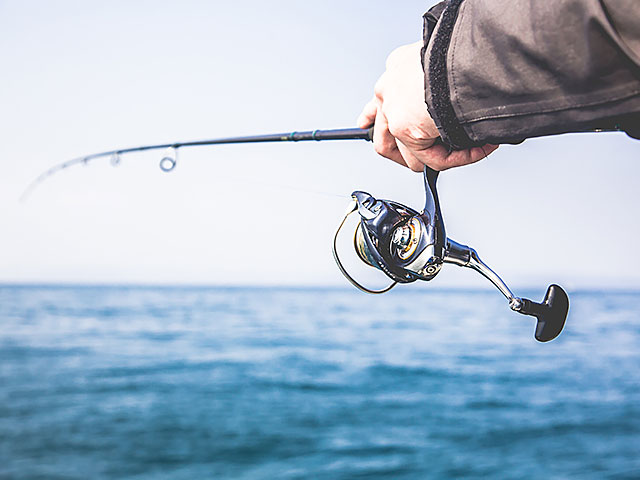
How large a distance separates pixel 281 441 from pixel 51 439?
3405mm

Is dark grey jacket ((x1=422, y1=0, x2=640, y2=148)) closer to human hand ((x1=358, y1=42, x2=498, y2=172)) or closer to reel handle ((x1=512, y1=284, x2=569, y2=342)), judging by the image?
human hand ((x1=358, y1=42, x2=498, y2=172))

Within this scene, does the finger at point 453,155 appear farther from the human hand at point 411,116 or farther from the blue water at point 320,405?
the blue water at point 320,405

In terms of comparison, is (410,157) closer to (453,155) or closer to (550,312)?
(453,155)

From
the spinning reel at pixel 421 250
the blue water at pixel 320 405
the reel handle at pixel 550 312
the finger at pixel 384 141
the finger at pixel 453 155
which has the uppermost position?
the finger at pixel 384 141

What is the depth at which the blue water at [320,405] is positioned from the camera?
26.3ft

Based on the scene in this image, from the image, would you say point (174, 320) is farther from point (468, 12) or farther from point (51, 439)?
point (468, 12)

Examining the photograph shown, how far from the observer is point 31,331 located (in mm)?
23266

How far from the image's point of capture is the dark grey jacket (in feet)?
2.28

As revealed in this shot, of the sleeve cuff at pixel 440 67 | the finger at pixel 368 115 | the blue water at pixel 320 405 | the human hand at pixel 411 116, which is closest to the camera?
the sleeve cuff at pixel 440 67

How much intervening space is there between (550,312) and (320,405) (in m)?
9.99

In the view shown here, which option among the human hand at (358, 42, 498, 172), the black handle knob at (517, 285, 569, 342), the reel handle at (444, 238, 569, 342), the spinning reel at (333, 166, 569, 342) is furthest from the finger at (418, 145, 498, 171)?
the black handle knob at (517, 285, 569, 342)

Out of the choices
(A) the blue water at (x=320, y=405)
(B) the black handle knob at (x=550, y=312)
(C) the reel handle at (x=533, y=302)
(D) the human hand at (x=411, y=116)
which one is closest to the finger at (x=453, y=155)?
(D) the human hand at (x=411, y=116)

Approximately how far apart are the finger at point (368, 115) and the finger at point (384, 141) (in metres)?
0.07

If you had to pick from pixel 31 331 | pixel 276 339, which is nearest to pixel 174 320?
pixel 31 331
